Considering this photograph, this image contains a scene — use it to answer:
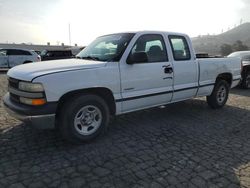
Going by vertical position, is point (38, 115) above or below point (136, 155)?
above

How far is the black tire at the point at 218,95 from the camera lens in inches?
274

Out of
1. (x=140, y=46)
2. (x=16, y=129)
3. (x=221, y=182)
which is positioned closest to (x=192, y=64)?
(x=140, y=46)

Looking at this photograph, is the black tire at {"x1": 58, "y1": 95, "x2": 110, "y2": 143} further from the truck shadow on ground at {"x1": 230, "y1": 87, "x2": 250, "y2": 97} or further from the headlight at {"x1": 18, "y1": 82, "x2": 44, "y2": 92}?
the truck shadow on ground at {"x1": 230, "y1": 87, "x2": 250, "y2": 97}

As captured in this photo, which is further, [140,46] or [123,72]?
[140,46]

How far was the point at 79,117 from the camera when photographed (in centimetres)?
437

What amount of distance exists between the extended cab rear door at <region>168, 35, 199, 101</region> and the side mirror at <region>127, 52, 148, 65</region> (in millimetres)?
1079

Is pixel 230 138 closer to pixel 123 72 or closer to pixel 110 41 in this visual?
pixel 123 72

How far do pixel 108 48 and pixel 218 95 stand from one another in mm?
3655

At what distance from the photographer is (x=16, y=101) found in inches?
168

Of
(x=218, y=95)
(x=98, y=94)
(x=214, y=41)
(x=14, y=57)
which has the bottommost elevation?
(x=218, y=95)

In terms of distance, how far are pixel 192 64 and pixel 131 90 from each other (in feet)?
6.27

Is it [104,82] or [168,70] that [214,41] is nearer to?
[168,70]

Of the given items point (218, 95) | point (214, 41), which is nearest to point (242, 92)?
point (218, 95)

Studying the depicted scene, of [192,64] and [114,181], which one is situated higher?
[192,64]
